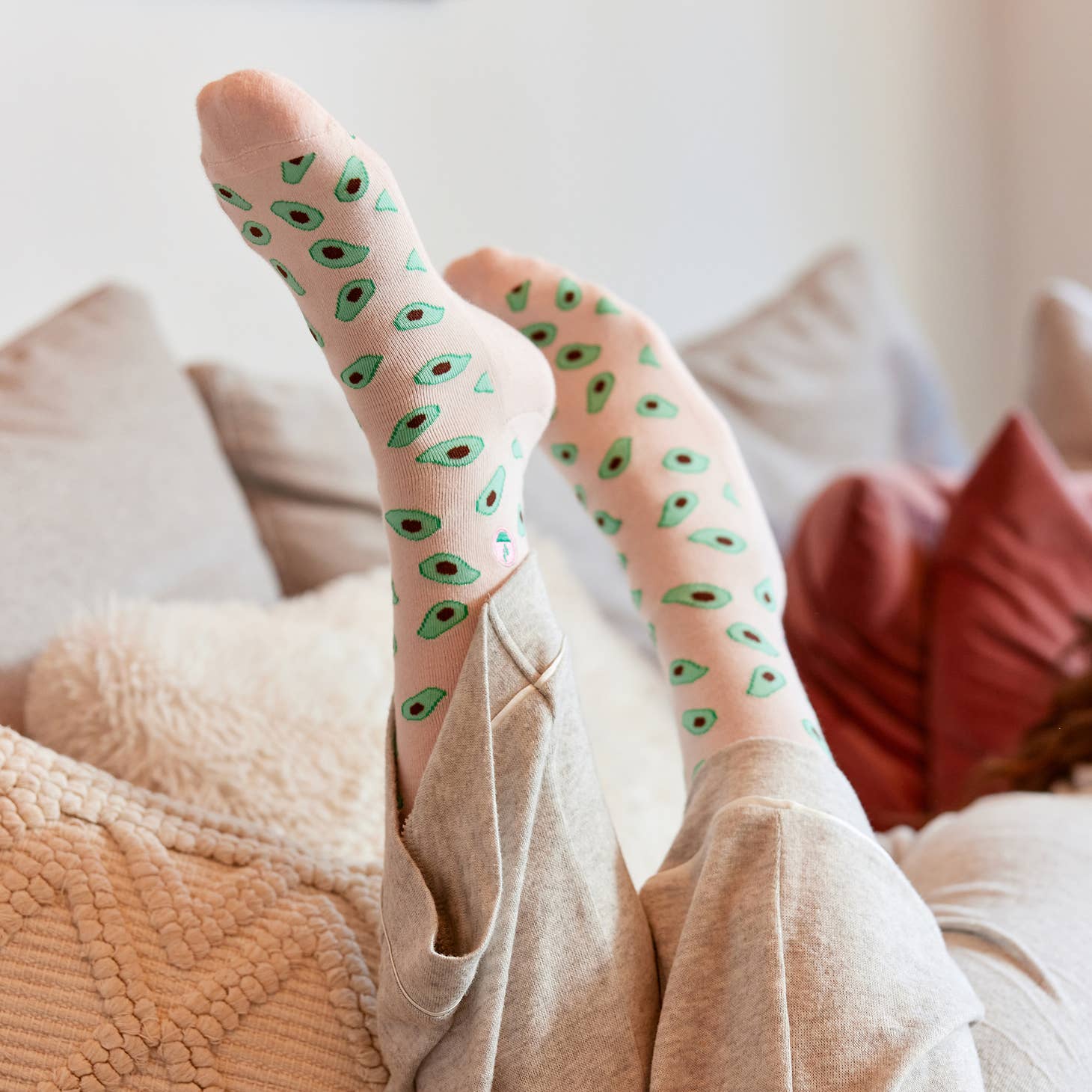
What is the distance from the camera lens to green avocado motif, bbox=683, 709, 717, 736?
635 millimetres

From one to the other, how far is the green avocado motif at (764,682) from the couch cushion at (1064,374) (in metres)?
1.15

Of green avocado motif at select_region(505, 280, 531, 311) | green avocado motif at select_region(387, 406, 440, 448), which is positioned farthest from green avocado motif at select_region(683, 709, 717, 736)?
green avocado motif at select_region(505, 280, 531, 311)

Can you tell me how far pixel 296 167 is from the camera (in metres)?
0.55

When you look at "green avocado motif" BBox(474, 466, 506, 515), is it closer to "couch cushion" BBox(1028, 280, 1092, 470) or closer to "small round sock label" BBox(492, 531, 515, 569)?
"small round sock label" BBox(492, 531, 515, 569)

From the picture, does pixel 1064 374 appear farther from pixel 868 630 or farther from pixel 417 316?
pixel 417 316

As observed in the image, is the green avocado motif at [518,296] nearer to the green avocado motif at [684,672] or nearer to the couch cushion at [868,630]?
the green avocado motif at [684,672]

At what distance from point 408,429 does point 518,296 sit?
283 millimetres

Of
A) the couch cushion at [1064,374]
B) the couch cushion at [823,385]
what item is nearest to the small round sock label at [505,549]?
the couch cushion at [823,385]

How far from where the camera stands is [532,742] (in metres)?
0.53

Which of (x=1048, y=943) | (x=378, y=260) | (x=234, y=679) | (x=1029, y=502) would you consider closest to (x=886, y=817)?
(x=1029, y=502)

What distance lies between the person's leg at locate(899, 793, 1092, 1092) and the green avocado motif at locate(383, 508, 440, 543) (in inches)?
14.4

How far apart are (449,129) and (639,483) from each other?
1.01 meters

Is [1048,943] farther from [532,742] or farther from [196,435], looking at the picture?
[196,435]

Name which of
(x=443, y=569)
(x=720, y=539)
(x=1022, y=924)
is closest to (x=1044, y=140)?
(x=720, y=539)
